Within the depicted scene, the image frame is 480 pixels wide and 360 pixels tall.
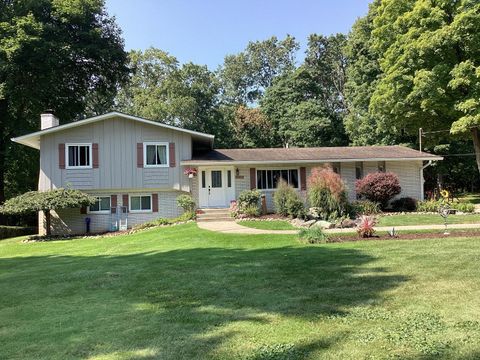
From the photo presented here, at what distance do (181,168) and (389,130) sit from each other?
17.5 metres

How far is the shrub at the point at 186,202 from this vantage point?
66.2 ft

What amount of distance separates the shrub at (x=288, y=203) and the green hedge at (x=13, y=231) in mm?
15840

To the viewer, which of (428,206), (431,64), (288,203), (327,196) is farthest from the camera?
(431,64)

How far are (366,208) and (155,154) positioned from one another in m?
11.0

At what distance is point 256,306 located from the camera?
525 centimetres

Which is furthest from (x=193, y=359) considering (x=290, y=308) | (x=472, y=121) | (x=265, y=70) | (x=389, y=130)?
(x=265, y=70)

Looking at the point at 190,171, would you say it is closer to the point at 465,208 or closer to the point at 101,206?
the point at 101,206

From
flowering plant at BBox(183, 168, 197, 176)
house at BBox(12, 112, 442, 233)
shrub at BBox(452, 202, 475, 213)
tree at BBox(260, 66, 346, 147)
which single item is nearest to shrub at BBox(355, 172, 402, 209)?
house at BBox(12, 112, 442, 233)

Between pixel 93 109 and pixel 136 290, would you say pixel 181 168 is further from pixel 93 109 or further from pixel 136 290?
pixel 93 109

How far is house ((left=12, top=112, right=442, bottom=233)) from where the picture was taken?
2042 centimetres

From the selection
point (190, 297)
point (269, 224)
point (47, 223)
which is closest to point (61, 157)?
point (47, 223)

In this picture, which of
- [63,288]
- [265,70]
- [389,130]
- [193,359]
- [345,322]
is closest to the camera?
[193,359]

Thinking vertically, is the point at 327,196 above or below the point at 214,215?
above

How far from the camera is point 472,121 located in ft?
69.4
